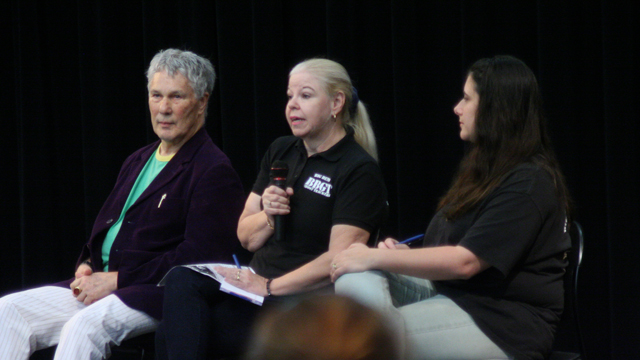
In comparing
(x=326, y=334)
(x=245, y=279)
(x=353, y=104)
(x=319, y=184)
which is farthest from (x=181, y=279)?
(x=326, y=334)

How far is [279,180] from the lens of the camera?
207 cm

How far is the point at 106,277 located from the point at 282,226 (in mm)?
663

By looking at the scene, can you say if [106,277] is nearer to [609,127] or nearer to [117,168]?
[117,168]

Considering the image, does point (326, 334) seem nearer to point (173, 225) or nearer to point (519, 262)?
point (519, 262)

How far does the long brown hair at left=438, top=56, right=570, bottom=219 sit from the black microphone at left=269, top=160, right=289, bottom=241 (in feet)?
1.69

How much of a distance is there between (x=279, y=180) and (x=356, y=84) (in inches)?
35.5

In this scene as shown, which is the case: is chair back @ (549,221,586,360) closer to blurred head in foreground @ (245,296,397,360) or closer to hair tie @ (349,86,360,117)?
hair tie @ (349,86,360,117)

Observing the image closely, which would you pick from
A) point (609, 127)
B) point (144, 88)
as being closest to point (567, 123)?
point (609, 127)

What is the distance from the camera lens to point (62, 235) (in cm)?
352

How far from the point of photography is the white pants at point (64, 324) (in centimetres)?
204

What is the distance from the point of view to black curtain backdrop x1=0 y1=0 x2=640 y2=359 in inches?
97.8

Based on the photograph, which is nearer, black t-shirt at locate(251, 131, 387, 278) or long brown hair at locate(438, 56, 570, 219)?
long brown hair at locate(438, 56, 570, 219)

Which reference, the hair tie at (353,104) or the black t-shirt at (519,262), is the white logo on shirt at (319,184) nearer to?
the hair tie at (353,104)

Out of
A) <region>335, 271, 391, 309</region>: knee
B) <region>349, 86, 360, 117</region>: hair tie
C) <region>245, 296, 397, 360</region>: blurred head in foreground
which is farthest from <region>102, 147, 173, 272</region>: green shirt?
<region>245, 296, 397, 360</region>: blurred head in foreground
